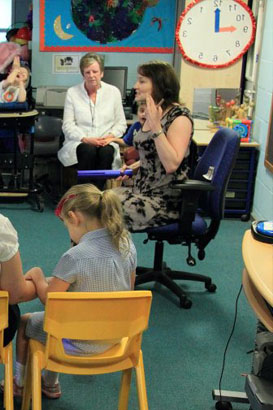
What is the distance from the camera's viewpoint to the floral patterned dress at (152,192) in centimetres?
294

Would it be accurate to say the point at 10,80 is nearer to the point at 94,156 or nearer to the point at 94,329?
the point at 94,156

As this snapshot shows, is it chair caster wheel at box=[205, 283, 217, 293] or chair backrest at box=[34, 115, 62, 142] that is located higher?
chair backrest at box=[34, 115, 62, 142]

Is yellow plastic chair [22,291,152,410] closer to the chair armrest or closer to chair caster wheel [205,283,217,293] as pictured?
the chair armrest

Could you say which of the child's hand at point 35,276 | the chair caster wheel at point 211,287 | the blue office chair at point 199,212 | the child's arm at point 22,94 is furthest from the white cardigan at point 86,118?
the child's hand at point 35,276

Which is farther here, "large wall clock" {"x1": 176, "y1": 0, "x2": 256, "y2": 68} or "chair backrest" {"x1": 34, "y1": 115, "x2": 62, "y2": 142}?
"chair backrest" {"x1": 34, "y1": 115, "x2": 62, "y2": 142}

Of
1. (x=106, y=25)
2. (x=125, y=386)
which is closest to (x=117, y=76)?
(x=106, y=25)

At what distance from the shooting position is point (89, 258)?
1893 millimetres

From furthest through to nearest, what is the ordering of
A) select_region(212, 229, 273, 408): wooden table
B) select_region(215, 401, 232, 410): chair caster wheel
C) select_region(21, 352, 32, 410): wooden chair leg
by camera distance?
1. select_region(215, 401, 232, 410): chair caster wheel
2. select_region(21, 352, 32, 410): wooden chair leg
3. select_region(212, 229, 273, 408): wooden table

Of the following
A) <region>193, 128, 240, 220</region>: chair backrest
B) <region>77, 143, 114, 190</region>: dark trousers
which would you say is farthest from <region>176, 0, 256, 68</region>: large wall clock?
<region>193, 128, 240, 220</region>: chair backrest

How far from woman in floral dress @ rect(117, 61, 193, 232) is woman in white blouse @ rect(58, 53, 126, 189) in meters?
1.35

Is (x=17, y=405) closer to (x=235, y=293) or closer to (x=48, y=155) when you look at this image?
(x=235, y=293)

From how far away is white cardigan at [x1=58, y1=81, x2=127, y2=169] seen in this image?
4.47 m

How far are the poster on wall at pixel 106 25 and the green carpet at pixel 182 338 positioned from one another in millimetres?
1939

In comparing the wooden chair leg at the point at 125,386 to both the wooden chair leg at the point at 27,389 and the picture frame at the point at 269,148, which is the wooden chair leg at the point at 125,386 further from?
the picture frame at the point at 269,148
